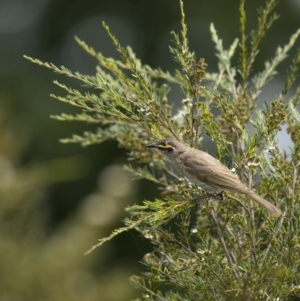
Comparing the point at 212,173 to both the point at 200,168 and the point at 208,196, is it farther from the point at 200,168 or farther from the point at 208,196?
the point at 208,196

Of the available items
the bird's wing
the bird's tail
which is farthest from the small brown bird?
the bird's tail

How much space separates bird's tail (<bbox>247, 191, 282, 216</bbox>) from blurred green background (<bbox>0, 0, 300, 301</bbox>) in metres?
2.92

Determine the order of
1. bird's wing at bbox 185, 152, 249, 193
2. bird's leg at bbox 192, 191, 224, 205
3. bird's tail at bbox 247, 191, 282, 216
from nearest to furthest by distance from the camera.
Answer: bird's tail at bbox 247, 191, 282, 216
bird's leg at bbox 192, 191, 224, 205
bird's wing at bbox 185, 152, 249, 193

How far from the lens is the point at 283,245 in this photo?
311cm

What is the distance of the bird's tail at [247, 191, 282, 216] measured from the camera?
321 cm

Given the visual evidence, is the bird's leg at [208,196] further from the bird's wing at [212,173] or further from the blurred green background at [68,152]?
the blurred green background at [68,152]

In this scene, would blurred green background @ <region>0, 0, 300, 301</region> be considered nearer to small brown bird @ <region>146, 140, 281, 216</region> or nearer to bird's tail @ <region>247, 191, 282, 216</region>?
small brown bird @ <region>146, 140, 281, 216</region>

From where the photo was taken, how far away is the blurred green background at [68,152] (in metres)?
6.23

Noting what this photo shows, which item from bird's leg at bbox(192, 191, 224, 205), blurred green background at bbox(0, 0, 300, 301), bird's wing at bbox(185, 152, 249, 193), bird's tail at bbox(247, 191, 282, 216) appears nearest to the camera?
bird's tail at bbox(247, 191, 282, 216)

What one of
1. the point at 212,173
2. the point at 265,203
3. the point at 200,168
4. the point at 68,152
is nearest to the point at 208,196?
the point at 265,203

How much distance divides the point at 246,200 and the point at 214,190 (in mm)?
243

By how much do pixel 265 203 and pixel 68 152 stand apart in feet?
34.2

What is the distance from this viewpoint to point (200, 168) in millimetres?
4078

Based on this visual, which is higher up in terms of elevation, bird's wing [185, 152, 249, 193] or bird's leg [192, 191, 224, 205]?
bird's wing [185, 152, 249, 193]
